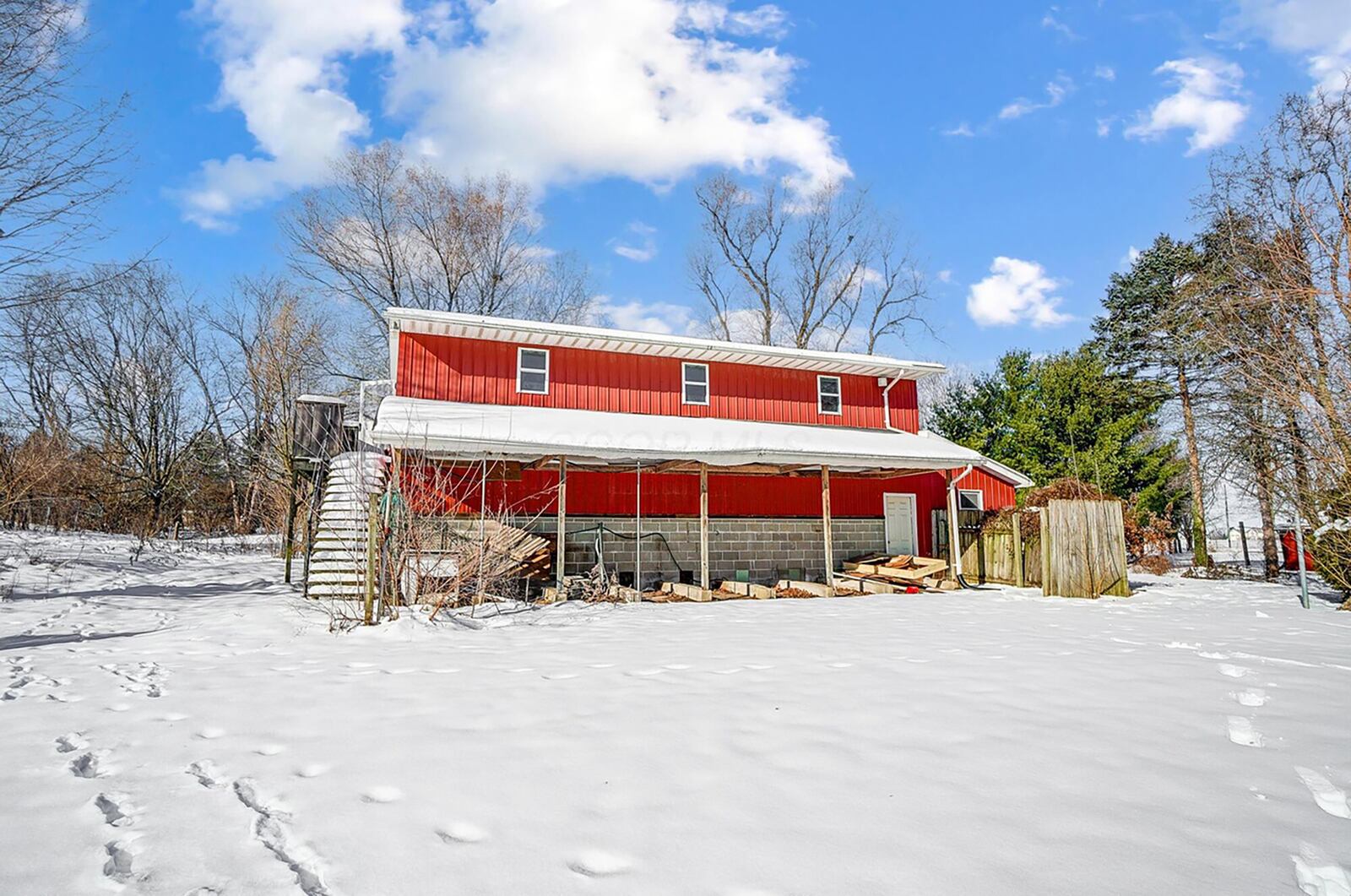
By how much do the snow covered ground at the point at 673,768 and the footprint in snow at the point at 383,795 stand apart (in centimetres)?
1

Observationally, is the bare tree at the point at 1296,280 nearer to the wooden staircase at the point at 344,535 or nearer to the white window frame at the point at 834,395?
the white window frame at the point at 834,395

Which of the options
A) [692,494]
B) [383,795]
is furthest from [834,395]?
[383,795]

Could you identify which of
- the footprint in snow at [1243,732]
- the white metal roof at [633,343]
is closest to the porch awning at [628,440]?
the white metal roof at [633,343]

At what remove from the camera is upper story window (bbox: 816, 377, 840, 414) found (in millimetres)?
16844

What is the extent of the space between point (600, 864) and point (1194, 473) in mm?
25010

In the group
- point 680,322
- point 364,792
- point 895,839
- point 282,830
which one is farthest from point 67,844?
point 680,322

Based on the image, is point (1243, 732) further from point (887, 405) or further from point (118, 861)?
point (887, 405)

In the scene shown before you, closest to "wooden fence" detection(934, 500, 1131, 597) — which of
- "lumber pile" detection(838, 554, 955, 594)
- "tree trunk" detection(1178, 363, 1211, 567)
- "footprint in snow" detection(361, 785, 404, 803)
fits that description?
"lumber pile" detection(838, 554, 955, 594)

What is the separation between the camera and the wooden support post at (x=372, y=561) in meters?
7.04

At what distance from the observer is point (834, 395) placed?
671 inches

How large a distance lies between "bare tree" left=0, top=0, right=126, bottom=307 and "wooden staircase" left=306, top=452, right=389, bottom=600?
4.89 m

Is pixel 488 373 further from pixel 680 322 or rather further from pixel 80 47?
pixel 680 322

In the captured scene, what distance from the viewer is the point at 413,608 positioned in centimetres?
798

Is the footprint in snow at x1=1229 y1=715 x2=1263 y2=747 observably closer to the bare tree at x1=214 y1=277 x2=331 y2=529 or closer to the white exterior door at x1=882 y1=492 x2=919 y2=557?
the white exterior door at x1=882 y1=492 x2=919 y2=557
